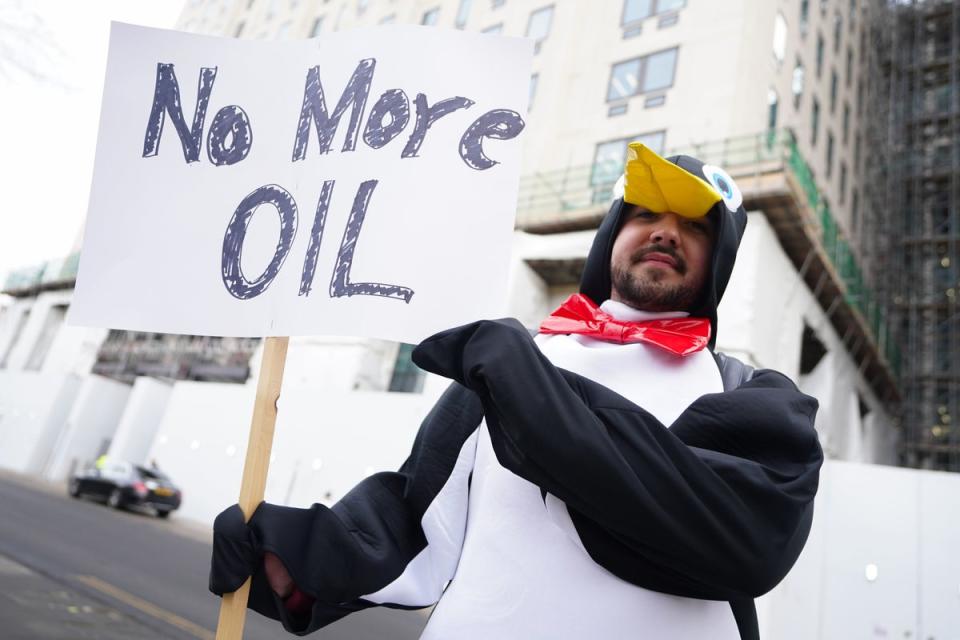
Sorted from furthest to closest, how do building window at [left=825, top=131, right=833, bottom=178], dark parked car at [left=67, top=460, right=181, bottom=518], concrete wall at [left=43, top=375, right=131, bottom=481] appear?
concrete wall at [left=43, top=375, right=131, bottom=481] → building window at [left=825, top=131, right=833, bottom=178] → dark parked car at [left=67, top=460, right=181, bottom=518]

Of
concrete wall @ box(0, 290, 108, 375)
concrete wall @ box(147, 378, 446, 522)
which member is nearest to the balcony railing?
concrete wall @ box(0, 290, 108, 375)

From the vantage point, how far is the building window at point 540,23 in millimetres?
18500

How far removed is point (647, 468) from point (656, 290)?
67 cm

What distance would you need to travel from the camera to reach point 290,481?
1622cm

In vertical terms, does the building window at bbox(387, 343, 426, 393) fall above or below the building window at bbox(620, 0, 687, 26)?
below

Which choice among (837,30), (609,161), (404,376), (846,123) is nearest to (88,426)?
(404,376)

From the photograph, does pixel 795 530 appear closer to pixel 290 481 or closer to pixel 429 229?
pixel 429 229

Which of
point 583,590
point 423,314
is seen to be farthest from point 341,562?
point 423,314

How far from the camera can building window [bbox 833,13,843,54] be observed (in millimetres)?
21391

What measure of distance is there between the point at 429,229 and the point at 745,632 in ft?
4.00

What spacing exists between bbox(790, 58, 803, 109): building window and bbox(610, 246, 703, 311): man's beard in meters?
17.9

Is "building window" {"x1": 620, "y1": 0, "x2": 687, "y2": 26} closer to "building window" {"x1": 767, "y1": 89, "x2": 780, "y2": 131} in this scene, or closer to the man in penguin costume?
"building window" {"x1": 767, "y1": 89, "x2": 780, "y2": 131}

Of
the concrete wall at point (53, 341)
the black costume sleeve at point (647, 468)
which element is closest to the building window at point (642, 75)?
the black costume sleeve at point (647, 468)

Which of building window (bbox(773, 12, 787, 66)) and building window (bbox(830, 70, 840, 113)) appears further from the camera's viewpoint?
building window (bbox(830, 70, 840, 113))
